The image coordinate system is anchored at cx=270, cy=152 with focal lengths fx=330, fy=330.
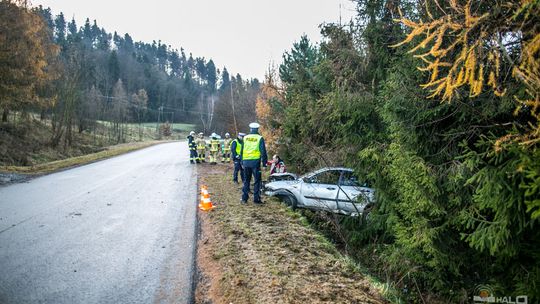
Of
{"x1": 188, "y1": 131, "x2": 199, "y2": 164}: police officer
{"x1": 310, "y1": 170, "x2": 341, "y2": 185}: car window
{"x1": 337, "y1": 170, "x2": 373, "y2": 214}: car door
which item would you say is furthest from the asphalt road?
{"x1": 188, "y1": 131, "x2": 199, "y2": 164}: police officer

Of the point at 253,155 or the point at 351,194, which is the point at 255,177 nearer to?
the point at 253,155

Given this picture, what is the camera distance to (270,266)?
185 inches

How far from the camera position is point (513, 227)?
4.23 m

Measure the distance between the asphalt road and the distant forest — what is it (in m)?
11.4

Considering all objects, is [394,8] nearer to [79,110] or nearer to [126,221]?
[126,221]

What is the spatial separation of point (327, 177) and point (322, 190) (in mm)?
429

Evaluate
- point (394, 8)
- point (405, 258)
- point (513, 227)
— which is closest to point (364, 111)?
point (394, 8)

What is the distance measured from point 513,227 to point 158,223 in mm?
6313

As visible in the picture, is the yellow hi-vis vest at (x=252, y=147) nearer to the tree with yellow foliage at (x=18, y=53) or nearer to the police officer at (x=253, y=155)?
the police officer at (x=253, y=155)

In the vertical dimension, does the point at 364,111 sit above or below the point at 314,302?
above

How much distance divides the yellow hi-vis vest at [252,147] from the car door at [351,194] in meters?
2.61

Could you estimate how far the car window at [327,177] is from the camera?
975 centimetres

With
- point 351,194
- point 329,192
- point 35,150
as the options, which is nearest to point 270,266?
point 351,194

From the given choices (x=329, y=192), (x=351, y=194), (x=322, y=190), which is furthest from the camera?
(x=322, y=190)
